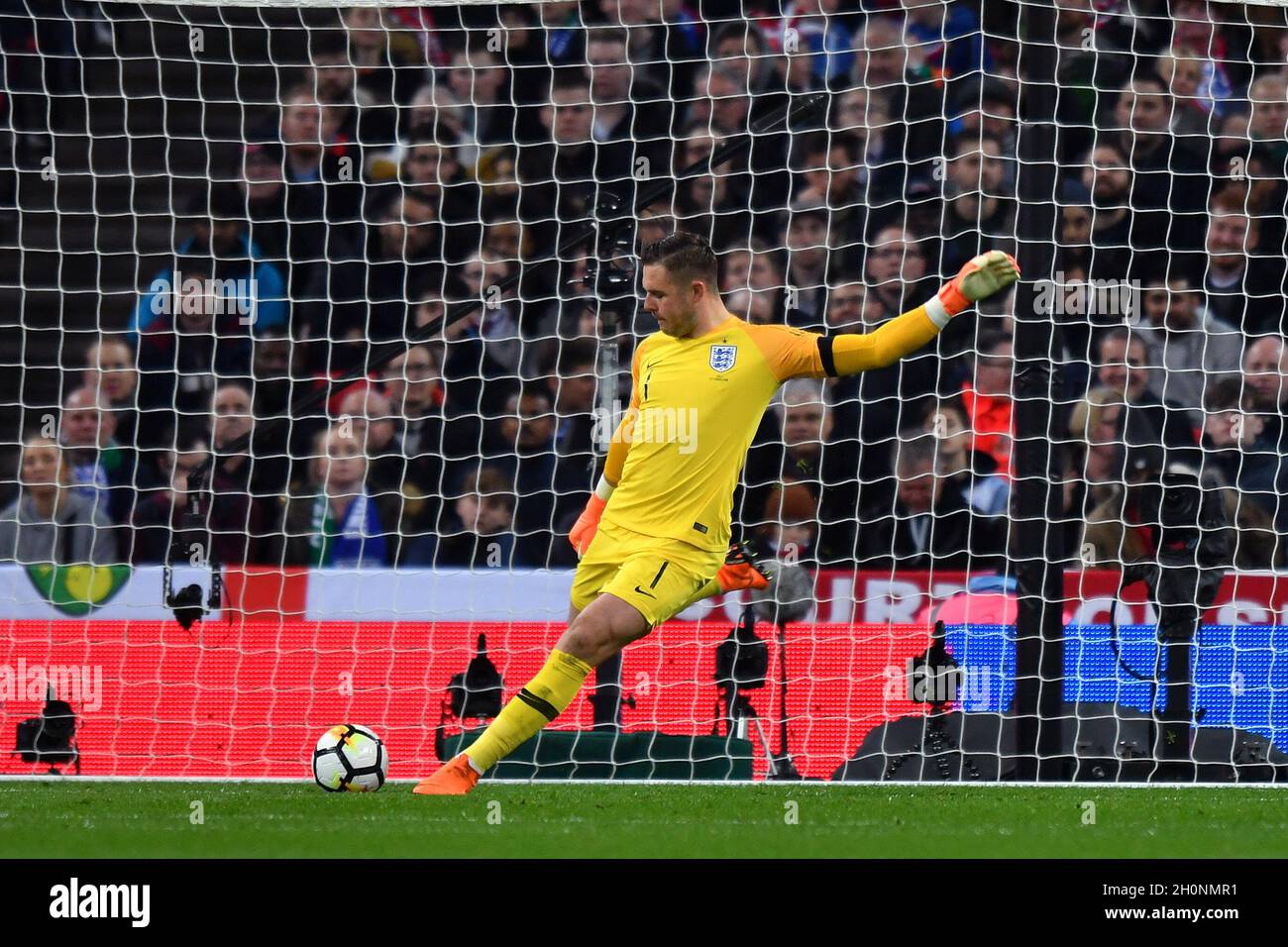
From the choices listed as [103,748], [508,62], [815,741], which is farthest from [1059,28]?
[103,748]

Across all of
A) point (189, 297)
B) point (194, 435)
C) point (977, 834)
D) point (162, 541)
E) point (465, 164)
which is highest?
point (465, 164)

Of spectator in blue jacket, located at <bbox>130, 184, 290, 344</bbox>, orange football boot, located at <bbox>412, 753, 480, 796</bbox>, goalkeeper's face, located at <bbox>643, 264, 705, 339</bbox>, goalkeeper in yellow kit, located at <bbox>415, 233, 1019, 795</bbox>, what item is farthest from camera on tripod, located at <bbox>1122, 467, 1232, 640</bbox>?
spectator in blue jacket, located at <bbox>130, 184, 290, 344</bbox>

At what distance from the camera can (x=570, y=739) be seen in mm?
7090

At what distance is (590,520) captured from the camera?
586 centimetres

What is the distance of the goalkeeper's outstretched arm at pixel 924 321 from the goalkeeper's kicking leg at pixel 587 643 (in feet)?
2.53

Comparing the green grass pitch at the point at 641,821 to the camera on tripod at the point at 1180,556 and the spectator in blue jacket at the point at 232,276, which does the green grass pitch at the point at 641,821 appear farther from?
the spectator in blue jacket at the point at 232,276

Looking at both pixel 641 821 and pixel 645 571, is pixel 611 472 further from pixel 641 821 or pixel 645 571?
pixel 641 821

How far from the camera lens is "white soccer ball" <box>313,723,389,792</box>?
548 cm

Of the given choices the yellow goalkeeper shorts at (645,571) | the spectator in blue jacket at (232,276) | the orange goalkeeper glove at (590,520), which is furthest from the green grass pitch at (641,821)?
the spectator in blue jacket at (232,276)

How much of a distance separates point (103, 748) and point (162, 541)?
1.28 meters

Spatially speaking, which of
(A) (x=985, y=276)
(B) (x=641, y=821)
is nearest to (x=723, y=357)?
(A) (x=985, y=276)

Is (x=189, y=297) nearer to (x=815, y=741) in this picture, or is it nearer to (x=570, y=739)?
(x=570, y=739)

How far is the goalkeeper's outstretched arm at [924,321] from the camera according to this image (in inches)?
202

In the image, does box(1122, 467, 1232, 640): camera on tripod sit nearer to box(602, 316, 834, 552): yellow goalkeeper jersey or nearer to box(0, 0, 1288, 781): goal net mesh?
box(0, 0, 1288, 781): goal net mesh
